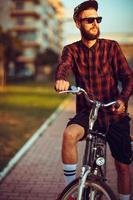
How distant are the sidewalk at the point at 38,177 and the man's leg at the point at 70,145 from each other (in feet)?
4.61

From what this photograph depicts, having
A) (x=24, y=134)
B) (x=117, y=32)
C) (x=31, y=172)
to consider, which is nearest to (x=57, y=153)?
(x=31, y=172)

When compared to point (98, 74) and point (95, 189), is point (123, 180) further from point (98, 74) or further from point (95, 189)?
point (98, 74)

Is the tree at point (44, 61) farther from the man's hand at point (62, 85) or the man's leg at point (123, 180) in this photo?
the man's hand at point (62, 85)

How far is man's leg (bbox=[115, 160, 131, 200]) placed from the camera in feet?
12.2

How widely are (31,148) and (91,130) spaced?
454 centimetres

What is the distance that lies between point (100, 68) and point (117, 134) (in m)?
0.57

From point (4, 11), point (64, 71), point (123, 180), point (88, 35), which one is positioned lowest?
point (123, 180)

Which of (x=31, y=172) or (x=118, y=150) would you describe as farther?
(x=31, y=172)

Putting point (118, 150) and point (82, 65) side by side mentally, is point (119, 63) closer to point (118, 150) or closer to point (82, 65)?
point (82, 65)

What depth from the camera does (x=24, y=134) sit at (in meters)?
9.49

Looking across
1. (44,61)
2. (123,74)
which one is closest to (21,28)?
(44,61)

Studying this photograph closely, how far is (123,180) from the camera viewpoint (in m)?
3.78

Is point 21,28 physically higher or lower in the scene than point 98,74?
higher

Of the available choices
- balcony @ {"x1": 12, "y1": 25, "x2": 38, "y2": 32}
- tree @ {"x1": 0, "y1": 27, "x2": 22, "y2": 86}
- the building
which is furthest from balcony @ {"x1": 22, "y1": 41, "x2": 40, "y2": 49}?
the building
